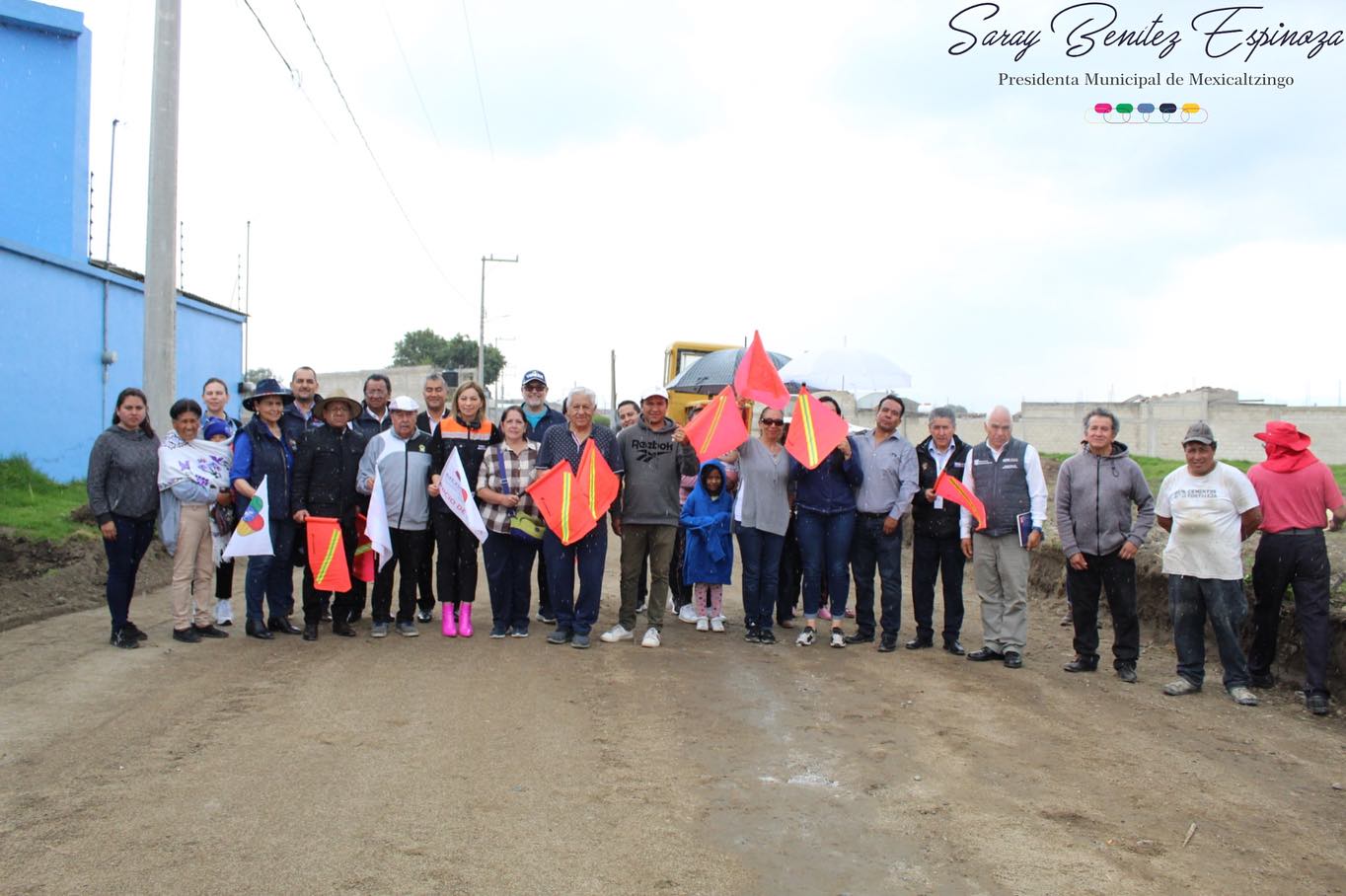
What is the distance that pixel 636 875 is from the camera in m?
4.09

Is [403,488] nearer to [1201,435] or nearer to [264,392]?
[264,392]

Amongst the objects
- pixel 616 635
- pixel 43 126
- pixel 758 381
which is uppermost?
pixel 43 126

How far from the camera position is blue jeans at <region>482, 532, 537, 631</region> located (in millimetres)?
8523

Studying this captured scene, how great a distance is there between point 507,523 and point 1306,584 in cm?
577

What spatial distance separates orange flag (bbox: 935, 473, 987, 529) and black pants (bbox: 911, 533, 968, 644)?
311 millimetres

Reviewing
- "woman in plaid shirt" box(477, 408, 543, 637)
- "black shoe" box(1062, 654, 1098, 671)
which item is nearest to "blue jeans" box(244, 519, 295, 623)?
"woman in plaid shirt" box(477, 408, 543, 637)

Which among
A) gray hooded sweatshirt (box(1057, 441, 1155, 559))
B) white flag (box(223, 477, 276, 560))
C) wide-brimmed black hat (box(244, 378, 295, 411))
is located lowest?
white flag (box(223, 477, 276, 560))

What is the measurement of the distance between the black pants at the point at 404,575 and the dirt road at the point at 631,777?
740 millimetres

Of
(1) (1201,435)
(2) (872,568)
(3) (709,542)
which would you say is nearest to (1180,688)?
(1) (1201,435)

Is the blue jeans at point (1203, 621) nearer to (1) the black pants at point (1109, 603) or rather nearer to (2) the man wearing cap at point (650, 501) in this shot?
(1) the black pants at point (1109, 603)

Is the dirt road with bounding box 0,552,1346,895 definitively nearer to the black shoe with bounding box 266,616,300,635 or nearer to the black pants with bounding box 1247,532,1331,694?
the black pants with bounding box 1247,532,1331,694

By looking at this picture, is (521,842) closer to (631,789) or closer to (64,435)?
(631,789)

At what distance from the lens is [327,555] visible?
27.1 ft

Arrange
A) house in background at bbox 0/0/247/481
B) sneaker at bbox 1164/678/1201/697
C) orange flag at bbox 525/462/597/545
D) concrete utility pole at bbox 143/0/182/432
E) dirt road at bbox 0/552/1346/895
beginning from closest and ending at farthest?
dirt road at bbox 0/552/1346/895 → sneaker at bbox 1164/678/1201/697 → orange flag at bbox 525/462/597/545 → concrete utility pole at bbox 143/0/182/432 → house in background at bbox 0/0/247/481
